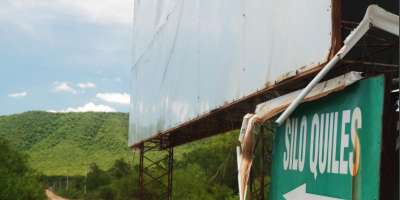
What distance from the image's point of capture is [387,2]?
761 cm

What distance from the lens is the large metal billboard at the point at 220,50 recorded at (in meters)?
4.39

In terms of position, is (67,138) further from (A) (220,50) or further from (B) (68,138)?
(A) (220,50)

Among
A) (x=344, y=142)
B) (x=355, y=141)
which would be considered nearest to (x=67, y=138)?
(x=344, y=142)

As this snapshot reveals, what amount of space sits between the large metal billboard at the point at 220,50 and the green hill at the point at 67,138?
79.5m

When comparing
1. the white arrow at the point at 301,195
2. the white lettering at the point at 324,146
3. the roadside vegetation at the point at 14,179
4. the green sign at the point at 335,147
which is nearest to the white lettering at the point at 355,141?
the green sign at the point at 335,147

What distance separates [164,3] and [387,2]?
6336mm

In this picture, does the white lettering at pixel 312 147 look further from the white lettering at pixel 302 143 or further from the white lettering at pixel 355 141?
the white lettering at pixel 355 141

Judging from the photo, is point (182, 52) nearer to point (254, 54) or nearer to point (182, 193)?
point (254, 54)

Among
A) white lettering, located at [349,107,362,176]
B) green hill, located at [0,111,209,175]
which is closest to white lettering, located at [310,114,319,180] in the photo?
white lettering, located at [349,107,362,176]

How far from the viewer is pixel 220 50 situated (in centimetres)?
696

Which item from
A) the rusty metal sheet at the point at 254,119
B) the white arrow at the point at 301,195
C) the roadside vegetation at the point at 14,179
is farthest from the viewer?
the roadside vegetation at the point at 14,179

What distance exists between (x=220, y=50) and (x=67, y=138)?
113592 mm

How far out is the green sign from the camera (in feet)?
11.9

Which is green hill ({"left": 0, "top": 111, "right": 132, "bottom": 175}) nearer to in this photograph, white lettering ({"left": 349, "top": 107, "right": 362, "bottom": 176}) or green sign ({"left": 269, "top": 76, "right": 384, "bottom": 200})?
green sign ({"left": 269, "top": 76, "right": 384, "bottom": 200})
